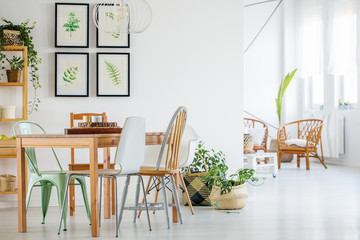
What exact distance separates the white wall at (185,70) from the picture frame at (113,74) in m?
0.06

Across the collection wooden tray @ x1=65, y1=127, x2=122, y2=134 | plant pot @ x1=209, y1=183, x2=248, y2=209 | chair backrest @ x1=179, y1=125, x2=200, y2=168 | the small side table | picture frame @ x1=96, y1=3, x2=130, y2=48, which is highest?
picture frame @ x1=96, y1=3, x2=130, y2=48

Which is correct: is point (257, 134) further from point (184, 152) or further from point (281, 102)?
point (184, 152)

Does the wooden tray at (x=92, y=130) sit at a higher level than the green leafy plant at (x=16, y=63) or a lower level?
lower

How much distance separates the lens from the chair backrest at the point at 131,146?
338 cm

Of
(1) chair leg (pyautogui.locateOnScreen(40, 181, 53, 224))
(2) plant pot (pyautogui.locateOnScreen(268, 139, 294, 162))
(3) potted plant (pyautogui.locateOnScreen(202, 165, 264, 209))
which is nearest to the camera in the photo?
(1) chair leg (pyautogui.locateOnScreen(40, 181, 53, 224))

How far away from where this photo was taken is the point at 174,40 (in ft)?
17.0

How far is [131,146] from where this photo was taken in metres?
3.44

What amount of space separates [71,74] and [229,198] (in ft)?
6.17

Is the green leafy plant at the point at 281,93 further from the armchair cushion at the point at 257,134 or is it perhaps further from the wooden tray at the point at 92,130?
the wooden tray at the point at 92,130

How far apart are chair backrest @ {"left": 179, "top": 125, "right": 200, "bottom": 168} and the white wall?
2.06 ft

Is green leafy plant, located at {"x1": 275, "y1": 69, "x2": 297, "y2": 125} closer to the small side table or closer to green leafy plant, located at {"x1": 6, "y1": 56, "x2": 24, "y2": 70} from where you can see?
the small side table

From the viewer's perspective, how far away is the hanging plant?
15.9 ft

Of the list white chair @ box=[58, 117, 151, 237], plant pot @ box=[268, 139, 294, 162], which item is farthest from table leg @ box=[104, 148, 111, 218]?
plant pot @ box=[268, 139, 294, 162]

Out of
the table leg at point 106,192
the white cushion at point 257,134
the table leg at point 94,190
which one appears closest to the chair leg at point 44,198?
the table leg at point 106,192
